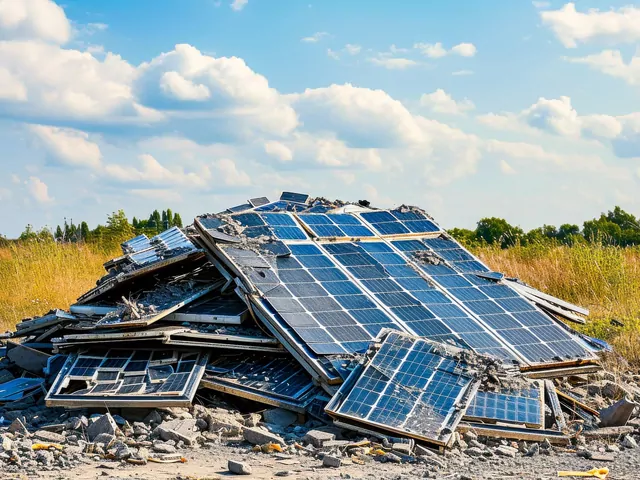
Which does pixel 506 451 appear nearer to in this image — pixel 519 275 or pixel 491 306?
pixel 491 306

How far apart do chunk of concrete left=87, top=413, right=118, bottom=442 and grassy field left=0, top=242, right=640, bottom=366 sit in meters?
8.81

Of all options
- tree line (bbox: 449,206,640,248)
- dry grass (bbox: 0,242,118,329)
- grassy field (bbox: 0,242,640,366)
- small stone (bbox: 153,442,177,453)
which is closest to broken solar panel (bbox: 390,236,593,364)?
grassy field (bbox: 0,242,640,366)

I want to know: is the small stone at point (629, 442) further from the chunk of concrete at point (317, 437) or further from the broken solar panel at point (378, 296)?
the chunk of concrete at point (317, 437)

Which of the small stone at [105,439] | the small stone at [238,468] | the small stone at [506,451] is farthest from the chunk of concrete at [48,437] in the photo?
the small stone at [506,451]

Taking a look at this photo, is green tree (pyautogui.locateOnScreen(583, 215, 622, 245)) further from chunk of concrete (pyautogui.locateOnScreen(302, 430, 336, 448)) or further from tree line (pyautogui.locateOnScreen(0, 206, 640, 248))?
chunk of concrete (pyautogui.locateOnScreen(302, 430, 336, 448))

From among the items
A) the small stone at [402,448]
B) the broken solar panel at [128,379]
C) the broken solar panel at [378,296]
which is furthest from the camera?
the broken solar panel at [378,296]

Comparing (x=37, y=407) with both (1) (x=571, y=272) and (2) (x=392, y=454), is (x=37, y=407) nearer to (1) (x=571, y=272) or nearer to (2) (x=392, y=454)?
(2) (x=392, y=454)

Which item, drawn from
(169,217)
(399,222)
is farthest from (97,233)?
(399,222)

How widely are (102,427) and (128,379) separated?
38.9 inches

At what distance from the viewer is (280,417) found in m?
9.20

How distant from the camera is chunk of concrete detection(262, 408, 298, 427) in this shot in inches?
360

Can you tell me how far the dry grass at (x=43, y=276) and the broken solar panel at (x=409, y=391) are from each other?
1013cm

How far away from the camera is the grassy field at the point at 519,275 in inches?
694

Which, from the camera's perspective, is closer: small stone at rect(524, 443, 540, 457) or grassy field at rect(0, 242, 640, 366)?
small stone at rect(524, 443, 540, 457)
